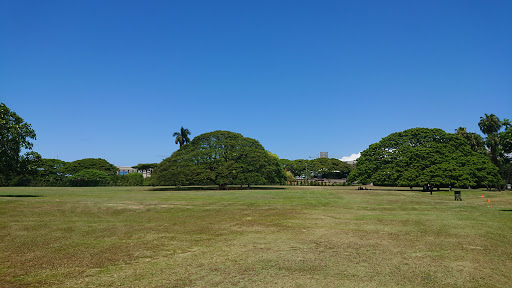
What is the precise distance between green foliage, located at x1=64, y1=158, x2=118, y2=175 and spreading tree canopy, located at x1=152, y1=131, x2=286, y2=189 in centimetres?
5388

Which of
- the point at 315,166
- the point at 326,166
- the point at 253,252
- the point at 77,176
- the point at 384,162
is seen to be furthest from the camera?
the point at 315,166

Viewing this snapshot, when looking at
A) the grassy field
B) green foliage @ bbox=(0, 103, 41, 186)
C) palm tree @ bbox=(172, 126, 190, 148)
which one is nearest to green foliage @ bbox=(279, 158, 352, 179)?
palm tree @ bbox=(172, 126, 190, 148)

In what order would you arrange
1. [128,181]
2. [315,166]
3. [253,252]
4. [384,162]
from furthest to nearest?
[315,166]
[128,181]
[384,162]
[253,252]

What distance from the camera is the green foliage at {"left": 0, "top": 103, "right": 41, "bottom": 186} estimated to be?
30.1 meters

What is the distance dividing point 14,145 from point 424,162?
163ft

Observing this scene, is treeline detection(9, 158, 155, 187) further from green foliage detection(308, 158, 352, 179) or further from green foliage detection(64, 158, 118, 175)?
green foliage detection(308, 158, 352, 179)

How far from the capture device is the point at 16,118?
31875 mm

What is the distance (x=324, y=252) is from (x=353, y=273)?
2227mm

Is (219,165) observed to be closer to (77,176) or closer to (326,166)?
(77,176)

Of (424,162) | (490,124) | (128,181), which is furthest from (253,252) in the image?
(128,181)

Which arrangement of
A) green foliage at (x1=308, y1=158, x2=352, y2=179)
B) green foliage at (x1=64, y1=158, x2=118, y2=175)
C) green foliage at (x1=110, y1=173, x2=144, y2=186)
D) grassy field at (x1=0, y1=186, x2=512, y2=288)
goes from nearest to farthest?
grassy field at (x1=0, y1=186, x2=512, y2=288) → green foliage at (x1=110, y1=173, x2=144, y2=186) → green foliage at (x1=64, y1=158, x2=118, y2=175) → green foliage at (x1=308, y1=158, x2=352, y2=179)

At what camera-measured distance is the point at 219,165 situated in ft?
177

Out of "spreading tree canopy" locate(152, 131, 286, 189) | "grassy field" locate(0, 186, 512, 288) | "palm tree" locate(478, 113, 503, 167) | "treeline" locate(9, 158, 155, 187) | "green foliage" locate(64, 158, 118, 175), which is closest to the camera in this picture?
"grassy field" locate(0, 186, 512, 288)

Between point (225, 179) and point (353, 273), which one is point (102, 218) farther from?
point (225, 179)
